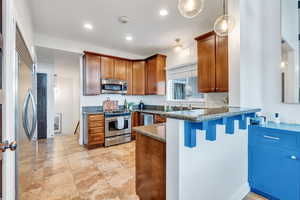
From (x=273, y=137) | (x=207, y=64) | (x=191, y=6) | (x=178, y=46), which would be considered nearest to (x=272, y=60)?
(x=207, y=64)

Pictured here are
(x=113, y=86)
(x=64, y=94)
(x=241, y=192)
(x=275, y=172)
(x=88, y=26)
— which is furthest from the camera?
(x=64, y=94)

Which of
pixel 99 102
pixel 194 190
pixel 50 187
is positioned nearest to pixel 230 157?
pixel 194 190

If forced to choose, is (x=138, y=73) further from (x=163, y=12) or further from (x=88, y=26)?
(x=163, y=12)

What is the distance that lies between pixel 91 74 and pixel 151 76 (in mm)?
1764

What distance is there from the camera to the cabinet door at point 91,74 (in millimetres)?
3830

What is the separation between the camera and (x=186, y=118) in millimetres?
980

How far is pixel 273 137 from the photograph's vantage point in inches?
68.0

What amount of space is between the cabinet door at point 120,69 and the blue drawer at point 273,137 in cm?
356

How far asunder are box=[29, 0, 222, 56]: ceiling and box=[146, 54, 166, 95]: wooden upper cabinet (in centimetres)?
54

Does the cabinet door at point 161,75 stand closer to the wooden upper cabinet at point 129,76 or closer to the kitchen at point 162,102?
the kitchen at point 162,102

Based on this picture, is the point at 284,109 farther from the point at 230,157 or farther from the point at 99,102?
the point at 99,102

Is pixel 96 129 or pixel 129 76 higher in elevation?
pixel 129 76

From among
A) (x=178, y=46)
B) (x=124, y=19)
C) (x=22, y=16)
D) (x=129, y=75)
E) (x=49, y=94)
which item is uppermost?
(x=124, y=19)

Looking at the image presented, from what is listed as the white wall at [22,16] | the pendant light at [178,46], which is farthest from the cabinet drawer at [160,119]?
the white wall at [22,16]
